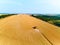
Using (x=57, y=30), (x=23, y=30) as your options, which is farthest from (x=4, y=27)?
(x=57, y=30)

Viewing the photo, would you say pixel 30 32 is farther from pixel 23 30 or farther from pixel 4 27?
pixel 4 27

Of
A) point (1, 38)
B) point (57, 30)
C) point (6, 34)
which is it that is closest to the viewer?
point (1, 38)

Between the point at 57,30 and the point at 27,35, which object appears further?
the point at 57,30

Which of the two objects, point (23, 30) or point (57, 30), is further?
point (57, 30)

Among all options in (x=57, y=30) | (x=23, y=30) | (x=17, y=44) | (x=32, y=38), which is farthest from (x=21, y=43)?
(x=57, y=30)

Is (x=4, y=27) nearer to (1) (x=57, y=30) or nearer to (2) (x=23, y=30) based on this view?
(2) (x=23, y=30)

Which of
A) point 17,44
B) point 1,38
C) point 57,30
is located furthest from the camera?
point 57,30

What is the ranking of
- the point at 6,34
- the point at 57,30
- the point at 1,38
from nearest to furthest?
the point at 1,38, the point at 6,34, the point at 57,30

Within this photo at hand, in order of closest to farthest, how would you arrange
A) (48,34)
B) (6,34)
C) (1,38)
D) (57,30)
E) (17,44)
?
(17,44), (1,38), (6,34), (48,34), (57,30)

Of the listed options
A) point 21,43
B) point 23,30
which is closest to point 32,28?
point 23,30

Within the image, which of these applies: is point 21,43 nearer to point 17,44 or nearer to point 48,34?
point 17,44
